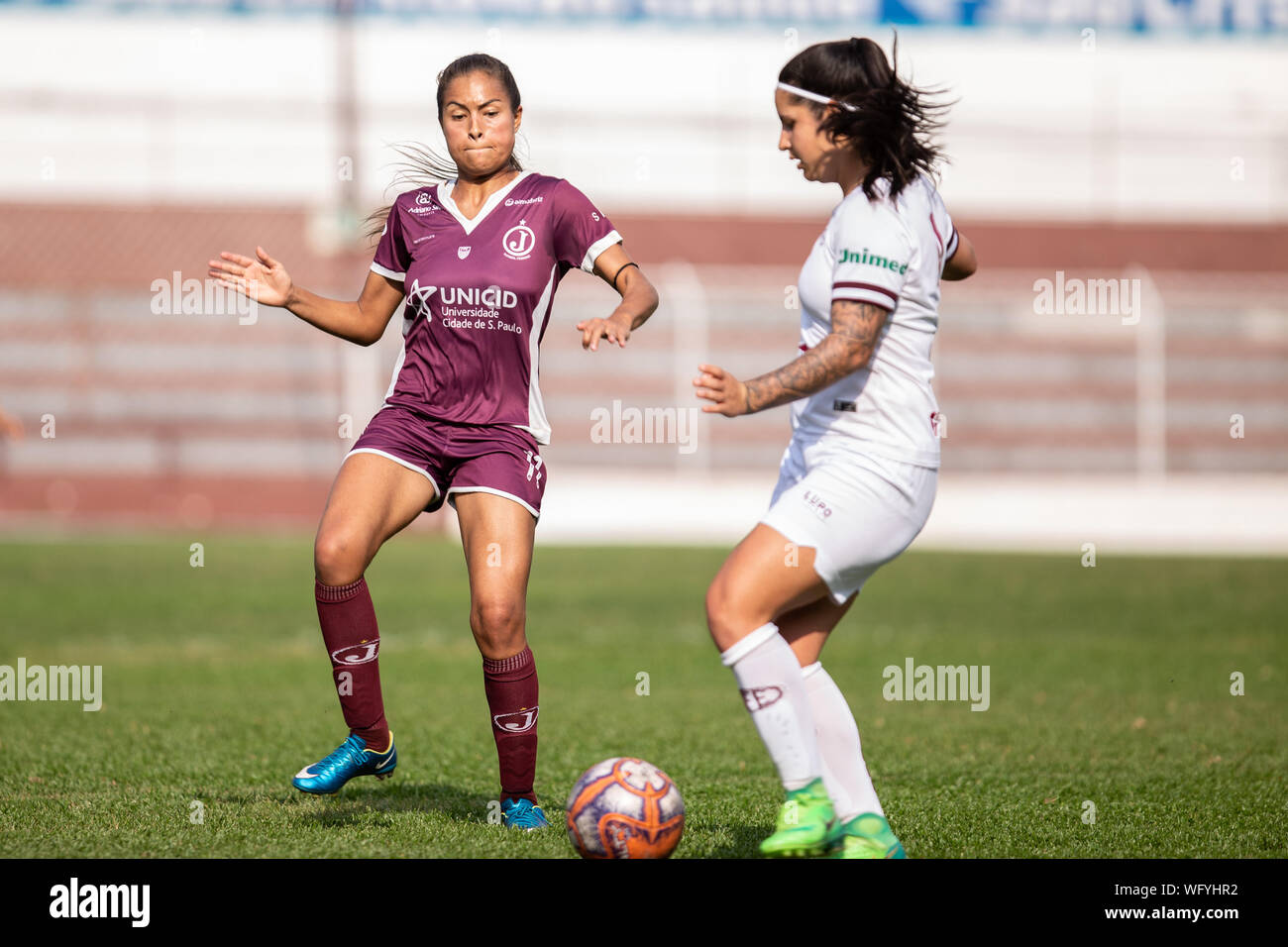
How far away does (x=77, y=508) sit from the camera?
21516 millimetres

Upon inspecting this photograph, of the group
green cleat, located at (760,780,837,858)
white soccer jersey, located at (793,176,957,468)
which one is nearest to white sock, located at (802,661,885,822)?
green cleat, located at (760,780,837,858)

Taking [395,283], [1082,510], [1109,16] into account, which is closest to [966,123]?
[1109,16]

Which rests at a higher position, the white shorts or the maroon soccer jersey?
the maroon soccer jersey

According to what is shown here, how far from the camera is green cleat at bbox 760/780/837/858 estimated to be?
396cm

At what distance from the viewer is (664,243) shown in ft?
78.2

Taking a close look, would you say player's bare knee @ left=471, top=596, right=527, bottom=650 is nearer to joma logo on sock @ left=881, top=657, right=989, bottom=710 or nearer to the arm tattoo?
the arm tattoo

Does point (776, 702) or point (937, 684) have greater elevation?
point (776, 702)

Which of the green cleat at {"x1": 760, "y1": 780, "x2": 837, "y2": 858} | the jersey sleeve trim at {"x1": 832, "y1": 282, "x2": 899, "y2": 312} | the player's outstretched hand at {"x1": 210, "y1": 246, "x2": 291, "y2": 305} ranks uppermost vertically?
the player's outstretched hand at {"x1": 210, "y1": 246, "x2": 291, "y2": 305}

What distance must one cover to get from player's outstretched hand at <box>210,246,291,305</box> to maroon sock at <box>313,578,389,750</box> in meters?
1.03

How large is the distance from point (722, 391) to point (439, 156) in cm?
224

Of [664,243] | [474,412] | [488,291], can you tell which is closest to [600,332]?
[488,291]

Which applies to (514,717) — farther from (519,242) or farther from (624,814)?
(519,242)
